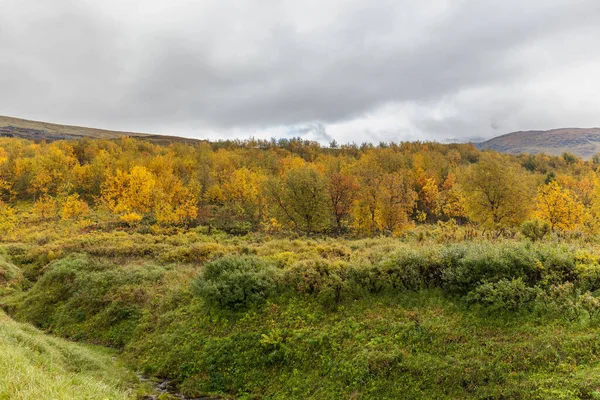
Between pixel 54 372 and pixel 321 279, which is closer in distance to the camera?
pixel 54 372

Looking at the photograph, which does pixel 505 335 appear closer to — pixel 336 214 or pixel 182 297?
pixel 182 297

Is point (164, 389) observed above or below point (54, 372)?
below

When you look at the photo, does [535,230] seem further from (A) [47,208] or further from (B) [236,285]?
(A) [47,208]

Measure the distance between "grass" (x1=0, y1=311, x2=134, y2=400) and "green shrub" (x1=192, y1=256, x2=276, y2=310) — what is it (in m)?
5.32

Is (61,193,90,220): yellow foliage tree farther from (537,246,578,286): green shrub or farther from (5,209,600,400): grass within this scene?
(537,246,578,286): green shrub

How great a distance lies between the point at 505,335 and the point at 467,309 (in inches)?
76.5

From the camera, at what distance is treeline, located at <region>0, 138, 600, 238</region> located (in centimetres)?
3631

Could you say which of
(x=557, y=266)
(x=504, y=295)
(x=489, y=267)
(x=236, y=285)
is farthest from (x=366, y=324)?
(x=557, y=266)

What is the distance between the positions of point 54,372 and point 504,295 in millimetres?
16817

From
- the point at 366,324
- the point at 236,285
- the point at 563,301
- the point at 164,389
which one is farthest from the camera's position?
the point at 236,285

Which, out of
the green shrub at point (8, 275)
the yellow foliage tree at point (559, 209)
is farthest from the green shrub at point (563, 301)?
the green shrub at point (8, 275)

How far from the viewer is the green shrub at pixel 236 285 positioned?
57.5 feet

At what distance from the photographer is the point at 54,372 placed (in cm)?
994

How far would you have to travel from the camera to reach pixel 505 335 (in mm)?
11750
